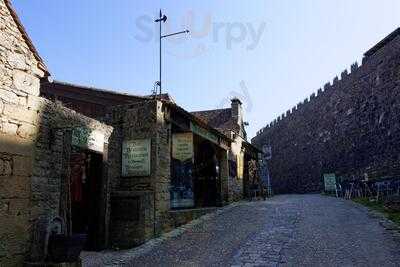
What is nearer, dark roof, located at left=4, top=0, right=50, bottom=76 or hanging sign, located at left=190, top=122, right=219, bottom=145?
dark roof, located at left=4, top=0, right=50, bottom=76

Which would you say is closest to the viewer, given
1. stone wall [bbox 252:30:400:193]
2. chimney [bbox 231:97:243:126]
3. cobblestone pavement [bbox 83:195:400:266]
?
cobblestone pavement [bbox 83:195:400:266]

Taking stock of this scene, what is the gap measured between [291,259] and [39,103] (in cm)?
559

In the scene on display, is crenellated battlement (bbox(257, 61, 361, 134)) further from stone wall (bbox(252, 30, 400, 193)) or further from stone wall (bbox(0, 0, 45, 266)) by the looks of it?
stone wall (bbox(0, 0, 45, 266))

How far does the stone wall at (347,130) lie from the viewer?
21.6 m

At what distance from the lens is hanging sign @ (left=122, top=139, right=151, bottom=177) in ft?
36.7

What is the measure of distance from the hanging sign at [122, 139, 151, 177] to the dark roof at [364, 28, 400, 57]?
17375mm

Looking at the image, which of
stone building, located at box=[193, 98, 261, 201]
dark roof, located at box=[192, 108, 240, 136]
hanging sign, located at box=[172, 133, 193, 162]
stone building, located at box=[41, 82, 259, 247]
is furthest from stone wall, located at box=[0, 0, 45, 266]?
dark roof, located at box=[192, 108, 240, 136]

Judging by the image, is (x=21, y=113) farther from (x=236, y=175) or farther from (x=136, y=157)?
(x=236, y=175)

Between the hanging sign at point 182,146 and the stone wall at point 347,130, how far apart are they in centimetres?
1227

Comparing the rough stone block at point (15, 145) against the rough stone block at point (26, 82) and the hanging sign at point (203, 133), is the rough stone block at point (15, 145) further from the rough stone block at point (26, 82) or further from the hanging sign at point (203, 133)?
the hanging sign at point (203, 133)

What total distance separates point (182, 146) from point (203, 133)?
1.85 m

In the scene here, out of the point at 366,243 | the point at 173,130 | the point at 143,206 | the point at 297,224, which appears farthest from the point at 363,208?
the point at 143,206

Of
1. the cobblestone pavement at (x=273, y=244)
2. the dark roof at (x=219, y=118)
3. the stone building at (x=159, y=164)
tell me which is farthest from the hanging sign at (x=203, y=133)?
the dark roof at (x=219, y=118)

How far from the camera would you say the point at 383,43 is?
77.4ft
